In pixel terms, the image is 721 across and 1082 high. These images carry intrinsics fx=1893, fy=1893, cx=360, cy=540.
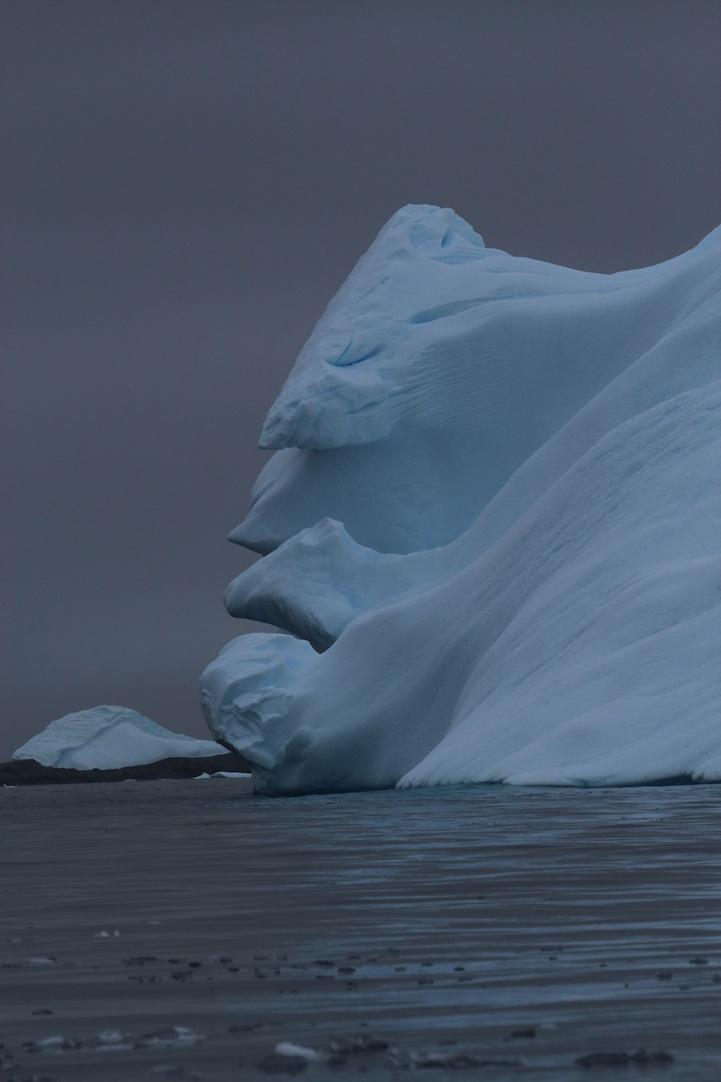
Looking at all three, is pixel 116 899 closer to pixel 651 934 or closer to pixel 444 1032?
pixel 651 934

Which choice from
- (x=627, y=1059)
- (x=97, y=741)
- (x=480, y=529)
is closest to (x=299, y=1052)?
(x=627, y=1059)

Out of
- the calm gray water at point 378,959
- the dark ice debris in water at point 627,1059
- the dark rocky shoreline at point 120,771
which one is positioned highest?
the dark rocky shoreline at point 120,771

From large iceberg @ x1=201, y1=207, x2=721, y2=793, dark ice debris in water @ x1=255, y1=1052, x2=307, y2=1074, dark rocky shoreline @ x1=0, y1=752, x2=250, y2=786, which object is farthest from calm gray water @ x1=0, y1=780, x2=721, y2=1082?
dark rocky shoreline @ x1=0, y1=752, x2=250, y2=786

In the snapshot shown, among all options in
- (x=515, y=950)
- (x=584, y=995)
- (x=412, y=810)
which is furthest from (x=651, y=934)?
(x=412, y=810)

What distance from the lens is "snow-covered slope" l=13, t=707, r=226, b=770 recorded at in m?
74.0

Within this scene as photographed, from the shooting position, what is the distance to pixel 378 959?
4.95 metres

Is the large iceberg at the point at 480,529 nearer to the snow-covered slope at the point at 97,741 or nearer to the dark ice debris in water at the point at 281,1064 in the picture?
the dark ice debris in water at the point at 281,1064

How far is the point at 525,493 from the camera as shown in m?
28.1

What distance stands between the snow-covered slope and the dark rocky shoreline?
0.95 meters

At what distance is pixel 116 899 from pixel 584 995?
12.2ft

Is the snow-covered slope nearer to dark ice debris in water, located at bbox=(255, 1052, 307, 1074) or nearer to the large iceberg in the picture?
the large iceberg

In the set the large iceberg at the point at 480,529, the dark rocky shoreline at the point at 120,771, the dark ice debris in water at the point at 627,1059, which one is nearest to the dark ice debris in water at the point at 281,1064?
the dark ice debris in water at the point at 627,1059

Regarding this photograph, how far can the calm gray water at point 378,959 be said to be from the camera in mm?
3521

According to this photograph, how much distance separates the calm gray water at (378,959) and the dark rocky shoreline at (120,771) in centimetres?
6472
